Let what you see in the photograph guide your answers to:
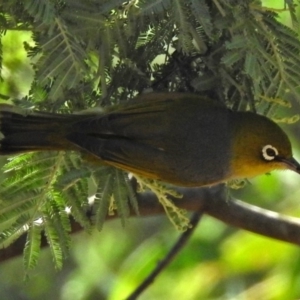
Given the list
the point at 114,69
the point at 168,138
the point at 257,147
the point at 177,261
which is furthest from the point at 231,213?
the point at 177,261

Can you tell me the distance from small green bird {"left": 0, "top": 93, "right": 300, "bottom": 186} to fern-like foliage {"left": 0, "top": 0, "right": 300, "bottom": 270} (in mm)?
49

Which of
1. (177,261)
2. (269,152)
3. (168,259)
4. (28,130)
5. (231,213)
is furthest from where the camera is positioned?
(177,261)

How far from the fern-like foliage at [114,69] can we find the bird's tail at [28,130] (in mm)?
36

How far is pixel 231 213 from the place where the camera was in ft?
8.48

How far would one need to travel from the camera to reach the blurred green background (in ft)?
9.36

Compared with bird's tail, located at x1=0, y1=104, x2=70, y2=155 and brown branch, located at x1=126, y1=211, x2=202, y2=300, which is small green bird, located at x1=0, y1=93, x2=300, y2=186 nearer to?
bird's tail, located at x1=0, y1=104, x2=70, y2=155

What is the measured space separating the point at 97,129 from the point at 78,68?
0.64ft

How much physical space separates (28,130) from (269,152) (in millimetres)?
630

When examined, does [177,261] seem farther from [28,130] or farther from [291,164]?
[28,130]

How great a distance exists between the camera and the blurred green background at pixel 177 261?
2.85m

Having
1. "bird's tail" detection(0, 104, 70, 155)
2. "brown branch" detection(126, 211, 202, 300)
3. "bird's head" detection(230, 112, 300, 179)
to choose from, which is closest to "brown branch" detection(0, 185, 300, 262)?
"brown branch" detection(126, 211, 202, 300)

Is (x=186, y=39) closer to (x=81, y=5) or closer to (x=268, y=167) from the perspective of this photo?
(x=81, y=5)

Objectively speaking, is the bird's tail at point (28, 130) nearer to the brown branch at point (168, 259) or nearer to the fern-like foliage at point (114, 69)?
the fern-like foliage at point (114, 69)

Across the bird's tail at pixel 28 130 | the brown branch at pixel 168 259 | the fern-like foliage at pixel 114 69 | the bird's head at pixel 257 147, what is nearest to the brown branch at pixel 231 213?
the brown branch at pixel 168 259
